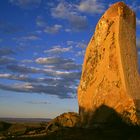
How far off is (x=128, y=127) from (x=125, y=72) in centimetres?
461

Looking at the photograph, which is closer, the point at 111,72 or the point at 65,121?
the point at 111,72

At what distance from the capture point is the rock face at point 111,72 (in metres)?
27.2

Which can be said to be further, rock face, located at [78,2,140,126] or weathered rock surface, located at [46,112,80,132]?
weathered rock surface, located at [46,112,80,132]

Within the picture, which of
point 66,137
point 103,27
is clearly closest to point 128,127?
point 66,137

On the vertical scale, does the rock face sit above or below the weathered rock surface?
above

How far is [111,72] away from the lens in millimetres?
28484

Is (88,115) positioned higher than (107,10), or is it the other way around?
(107,10)

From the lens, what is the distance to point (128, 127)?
24719 mm

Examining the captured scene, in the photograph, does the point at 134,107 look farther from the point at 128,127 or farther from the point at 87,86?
the point at 87,86

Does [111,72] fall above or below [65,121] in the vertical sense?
above

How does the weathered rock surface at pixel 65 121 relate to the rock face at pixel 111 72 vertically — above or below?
below

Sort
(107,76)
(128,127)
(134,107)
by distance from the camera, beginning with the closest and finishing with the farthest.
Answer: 1. (128,127)
2. (134,107)
3. (107,76)

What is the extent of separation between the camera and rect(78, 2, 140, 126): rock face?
2716 cm

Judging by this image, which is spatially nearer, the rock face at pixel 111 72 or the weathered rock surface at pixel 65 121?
the rock face at pixel 111 72
